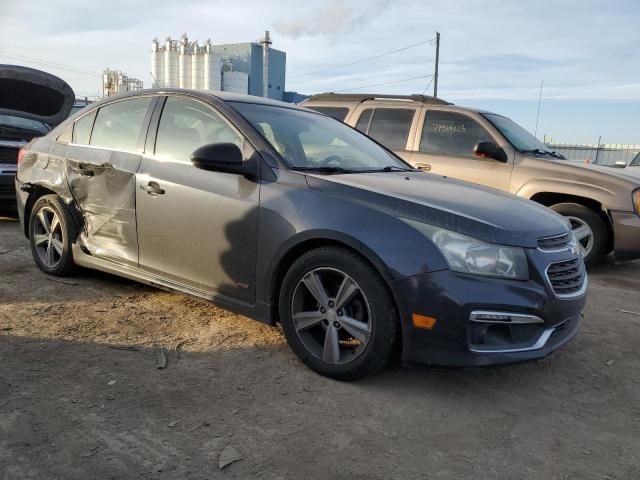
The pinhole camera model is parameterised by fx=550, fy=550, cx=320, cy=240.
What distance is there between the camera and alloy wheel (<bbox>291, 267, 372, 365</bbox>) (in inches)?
117

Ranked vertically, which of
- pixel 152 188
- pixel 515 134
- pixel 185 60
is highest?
pixel 185 60

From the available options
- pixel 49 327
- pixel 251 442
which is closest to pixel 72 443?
pixel 251 442

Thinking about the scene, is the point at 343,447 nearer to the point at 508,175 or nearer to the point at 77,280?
the point at 77,280

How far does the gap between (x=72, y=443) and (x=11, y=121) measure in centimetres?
690

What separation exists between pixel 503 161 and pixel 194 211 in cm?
428

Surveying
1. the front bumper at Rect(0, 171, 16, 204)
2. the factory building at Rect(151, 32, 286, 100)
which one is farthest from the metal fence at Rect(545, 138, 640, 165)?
the factory building at Rect(151, 32, 286, 100)

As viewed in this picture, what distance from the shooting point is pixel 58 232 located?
15.3 feet

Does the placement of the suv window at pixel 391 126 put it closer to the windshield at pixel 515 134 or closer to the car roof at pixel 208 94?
the windshield at pixel 515 134

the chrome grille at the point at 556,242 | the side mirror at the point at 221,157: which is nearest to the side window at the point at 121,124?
the side mirror at the point at 221,157

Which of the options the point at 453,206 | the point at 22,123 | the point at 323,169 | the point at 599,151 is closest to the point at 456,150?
the point at 323,169

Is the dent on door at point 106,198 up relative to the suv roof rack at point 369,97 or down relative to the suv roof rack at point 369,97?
down

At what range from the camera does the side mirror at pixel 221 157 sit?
→ 3.30m

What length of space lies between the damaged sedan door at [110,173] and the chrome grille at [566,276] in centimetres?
278

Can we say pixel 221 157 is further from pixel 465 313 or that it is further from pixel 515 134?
pixel 515 134
